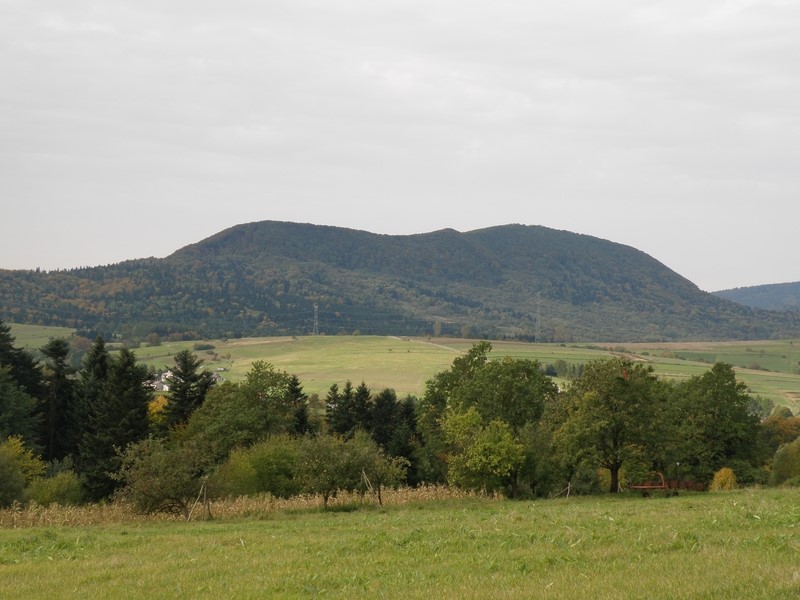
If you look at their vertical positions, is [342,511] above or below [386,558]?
below

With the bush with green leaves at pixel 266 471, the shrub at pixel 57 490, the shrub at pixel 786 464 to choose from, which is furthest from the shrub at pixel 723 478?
the shrub at pixel 57 490

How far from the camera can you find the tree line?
42844 mm

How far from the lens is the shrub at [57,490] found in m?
49.2

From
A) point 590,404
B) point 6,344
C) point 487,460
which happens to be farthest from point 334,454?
point 6,344

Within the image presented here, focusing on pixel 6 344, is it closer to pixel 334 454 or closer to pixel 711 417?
pixel 334 454

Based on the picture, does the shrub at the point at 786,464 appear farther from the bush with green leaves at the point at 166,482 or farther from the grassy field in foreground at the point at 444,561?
the bush with green leaves at the point at 166,482

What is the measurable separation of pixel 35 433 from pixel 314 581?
62.5 meters

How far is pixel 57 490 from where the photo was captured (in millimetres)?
50875

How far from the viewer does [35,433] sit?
68.9 meters

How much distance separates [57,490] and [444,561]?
42320 millimetres

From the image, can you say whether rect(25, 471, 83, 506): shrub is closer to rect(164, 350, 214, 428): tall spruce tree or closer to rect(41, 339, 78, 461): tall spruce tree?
rect(41, 339, 78, 461): tall spruce tree

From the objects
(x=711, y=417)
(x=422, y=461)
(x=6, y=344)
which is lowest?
(x=422, y=461)

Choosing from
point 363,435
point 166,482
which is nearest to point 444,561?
point 166,482

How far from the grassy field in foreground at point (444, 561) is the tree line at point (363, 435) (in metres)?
15.2
